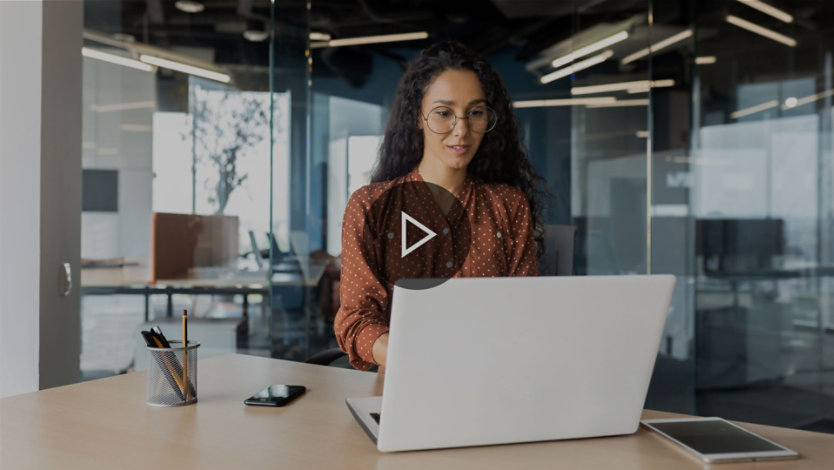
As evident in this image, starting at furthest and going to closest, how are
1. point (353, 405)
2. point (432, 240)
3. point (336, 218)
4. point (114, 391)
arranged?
point (336, 218) → point (432, 240) → point (114, 391) → point (353, 405)

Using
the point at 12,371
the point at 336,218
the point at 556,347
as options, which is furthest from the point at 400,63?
the point at 556,347

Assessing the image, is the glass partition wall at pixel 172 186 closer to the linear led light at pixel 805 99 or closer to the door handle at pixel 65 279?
the door handle at pixel 65 279

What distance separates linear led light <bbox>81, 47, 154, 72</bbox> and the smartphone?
325cm

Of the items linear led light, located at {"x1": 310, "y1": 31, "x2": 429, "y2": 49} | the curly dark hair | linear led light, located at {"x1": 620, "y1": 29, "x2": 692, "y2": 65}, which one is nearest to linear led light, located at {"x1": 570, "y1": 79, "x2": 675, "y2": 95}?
linear led light, located at {"x1": 620, "y1": 29, "x2": 692, "y2": 65}

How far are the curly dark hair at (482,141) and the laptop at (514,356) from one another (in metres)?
1.05

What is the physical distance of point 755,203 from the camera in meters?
4.14

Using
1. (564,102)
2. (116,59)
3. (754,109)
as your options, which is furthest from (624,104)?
(116,59)

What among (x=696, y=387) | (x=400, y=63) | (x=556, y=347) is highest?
(x=400, y=63)

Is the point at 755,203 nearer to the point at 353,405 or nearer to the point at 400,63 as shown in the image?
the point at 400,63

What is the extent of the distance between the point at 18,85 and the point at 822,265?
4.13 metres

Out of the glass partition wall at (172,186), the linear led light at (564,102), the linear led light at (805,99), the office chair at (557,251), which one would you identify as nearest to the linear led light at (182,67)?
the glass partition wall at (172,186)

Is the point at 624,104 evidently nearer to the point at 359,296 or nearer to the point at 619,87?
the point at 619,87

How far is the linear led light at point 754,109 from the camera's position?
162 inches

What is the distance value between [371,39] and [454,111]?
2.24 m
